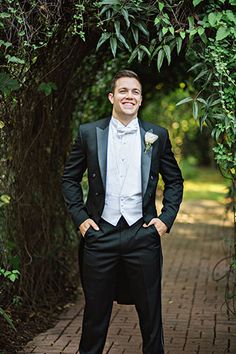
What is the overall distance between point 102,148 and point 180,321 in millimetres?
2455

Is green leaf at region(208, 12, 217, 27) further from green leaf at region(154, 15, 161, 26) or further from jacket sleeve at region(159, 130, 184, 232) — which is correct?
jacket sleeve at region(159, 130, 184, 232)

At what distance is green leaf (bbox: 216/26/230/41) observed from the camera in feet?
14.5

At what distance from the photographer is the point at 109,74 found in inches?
293

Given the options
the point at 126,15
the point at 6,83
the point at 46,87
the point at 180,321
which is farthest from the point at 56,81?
the point at 180,321

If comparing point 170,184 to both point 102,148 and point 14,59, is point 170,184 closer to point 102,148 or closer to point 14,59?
point 102,148

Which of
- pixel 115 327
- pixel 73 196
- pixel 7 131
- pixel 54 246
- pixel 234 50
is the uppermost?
pixel 234 50

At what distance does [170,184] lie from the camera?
464 cm

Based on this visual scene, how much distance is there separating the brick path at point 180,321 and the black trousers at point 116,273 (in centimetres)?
98

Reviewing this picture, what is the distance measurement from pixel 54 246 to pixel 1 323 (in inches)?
59.8

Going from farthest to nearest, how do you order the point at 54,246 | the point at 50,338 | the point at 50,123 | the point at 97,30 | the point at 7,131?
the point at 54,246, the point at 50,123, the point at 50,338, the point at 7,131, the point at 97,30

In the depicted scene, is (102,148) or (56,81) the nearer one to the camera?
(102,148)

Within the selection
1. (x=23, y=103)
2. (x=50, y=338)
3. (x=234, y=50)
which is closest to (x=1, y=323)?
(x=50, y=338)

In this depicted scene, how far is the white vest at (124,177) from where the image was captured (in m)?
4.45

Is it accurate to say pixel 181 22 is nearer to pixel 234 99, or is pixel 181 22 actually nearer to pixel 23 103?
pixel 234 99
